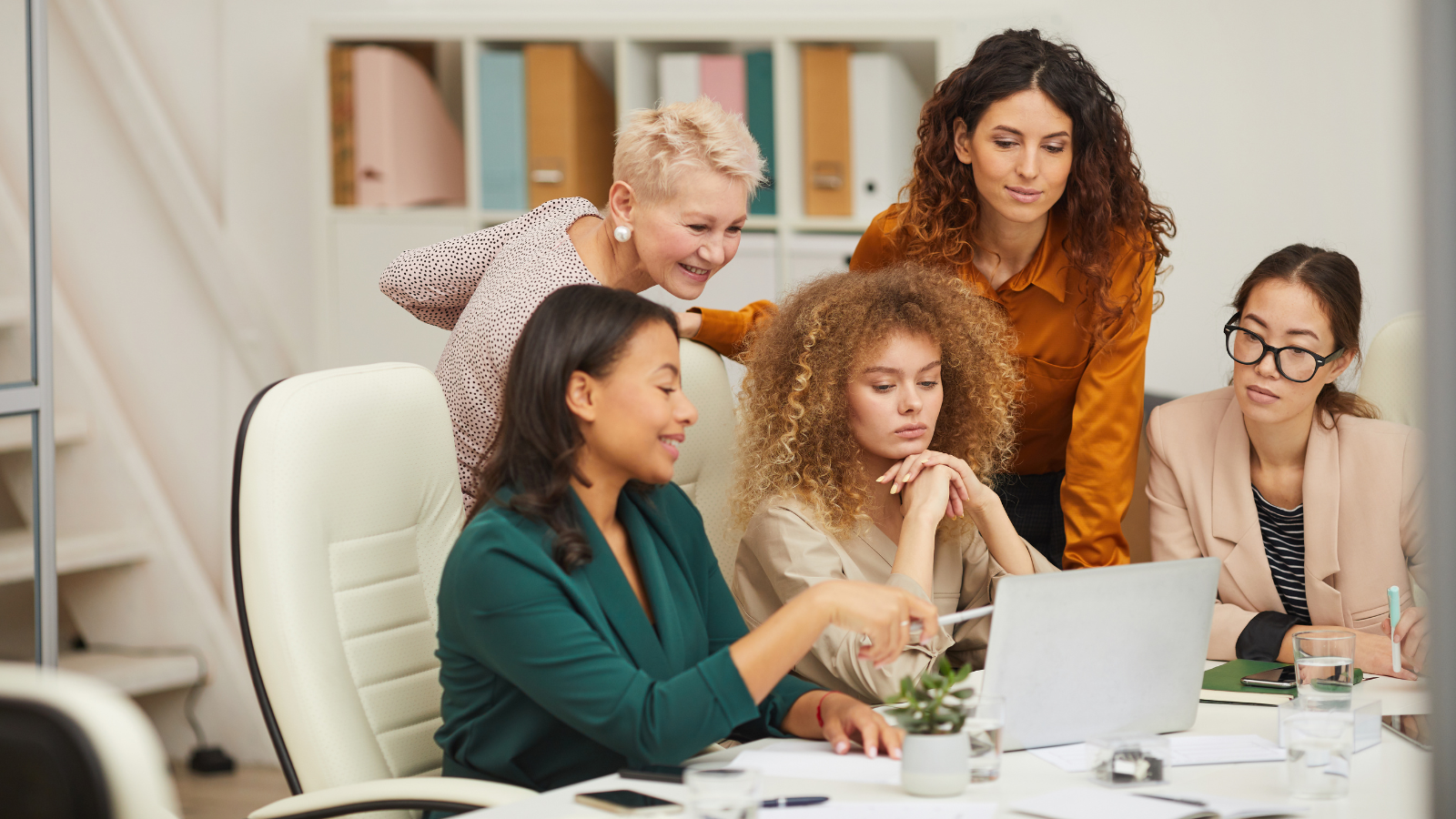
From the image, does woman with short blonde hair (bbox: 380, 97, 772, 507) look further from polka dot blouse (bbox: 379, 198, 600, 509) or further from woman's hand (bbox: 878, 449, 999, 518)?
woman's hand (bbox: 878, 449, 999, 518)

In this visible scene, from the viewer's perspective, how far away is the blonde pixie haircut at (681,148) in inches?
72.6

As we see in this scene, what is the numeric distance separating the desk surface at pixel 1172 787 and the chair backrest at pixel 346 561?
0.34m

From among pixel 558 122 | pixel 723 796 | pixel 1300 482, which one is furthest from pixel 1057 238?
pixel 558 122

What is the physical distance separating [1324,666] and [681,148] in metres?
1.09

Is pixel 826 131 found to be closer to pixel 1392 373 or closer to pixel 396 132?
pixel 396 132

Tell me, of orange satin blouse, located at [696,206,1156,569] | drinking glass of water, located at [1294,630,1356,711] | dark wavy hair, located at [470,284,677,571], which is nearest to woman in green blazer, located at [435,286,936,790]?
dark wavy hair, located at [470,284,677,571]

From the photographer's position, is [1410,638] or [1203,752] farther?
[1410,638]

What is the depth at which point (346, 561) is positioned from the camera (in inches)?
61.1

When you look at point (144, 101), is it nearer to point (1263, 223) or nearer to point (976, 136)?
point (976, 136)

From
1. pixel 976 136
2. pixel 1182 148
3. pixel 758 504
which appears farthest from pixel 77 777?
pixel 1182 148

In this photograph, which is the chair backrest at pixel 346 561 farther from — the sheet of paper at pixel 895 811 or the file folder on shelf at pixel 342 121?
the file folder on shelf at pixel 342 121

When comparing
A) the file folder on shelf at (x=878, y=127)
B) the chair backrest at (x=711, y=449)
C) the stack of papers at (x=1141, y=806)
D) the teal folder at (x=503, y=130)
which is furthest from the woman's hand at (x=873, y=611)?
the teal folder at (x=503, y=130)

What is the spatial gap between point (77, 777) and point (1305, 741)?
1.07 metres

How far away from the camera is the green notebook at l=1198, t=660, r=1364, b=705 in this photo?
161cm
